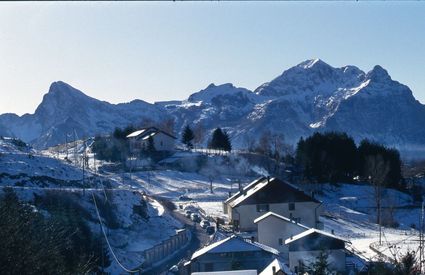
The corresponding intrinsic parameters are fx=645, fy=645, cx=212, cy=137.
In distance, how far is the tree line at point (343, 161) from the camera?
50.7m

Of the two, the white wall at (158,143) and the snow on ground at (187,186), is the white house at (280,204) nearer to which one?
the snow on ground at (187,186)

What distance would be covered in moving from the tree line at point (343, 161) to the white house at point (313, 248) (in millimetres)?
28331

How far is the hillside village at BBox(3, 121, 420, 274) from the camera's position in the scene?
826 inches

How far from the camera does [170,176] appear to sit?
48.9 m

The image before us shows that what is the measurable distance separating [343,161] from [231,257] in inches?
1311

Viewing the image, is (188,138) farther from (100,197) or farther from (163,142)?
(100,197)

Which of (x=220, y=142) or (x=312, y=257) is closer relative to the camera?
(x=312, y=257)

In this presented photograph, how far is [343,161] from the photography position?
5256 cm

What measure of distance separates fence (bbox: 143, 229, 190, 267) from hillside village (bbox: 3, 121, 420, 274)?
0.13 ft

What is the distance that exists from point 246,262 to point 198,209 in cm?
1552

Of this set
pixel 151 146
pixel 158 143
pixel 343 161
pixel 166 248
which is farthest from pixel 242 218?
pixel 158 143

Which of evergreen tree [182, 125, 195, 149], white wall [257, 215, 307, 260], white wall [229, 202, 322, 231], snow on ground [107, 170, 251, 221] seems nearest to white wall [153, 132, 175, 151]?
evergreen tree [182, 125, 195, 149]

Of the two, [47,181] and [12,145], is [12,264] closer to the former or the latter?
[47,181]

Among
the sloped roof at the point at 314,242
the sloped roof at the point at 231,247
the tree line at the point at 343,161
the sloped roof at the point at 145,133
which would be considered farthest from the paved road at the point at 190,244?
the sloped roof at the point at 145,133
